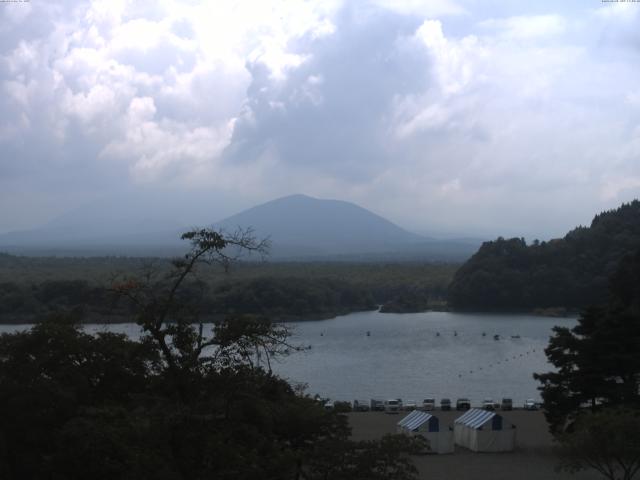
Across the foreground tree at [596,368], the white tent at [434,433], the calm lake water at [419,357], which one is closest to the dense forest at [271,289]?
the calm lake water at [419,357]

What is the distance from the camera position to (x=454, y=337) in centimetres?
2822

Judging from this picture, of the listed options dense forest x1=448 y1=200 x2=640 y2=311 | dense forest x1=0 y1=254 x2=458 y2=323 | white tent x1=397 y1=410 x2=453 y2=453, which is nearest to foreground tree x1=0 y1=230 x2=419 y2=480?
white tent x1=397 y1=410 x2=453 y2=453

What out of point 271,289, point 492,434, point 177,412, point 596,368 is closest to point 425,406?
point 492,434

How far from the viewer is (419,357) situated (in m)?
23.4

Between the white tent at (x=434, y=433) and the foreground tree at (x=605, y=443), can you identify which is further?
the white tent at (x=434, y=433)

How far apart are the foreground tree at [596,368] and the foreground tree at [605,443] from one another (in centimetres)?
201

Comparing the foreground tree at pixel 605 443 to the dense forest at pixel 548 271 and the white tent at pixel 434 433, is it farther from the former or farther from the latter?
the dense forest at pixel 548 271

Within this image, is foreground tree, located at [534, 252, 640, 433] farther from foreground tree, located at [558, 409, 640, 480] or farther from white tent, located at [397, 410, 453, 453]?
foreground tree, located at [558, 409, 640, 480]

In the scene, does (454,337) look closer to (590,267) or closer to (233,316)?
(590,267)

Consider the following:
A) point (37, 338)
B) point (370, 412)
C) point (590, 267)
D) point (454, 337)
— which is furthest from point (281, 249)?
point (37, 338)

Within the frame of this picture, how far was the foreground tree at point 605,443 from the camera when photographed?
769 cm

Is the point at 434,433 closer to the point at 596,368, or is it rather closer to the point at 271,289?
the point at 596,368

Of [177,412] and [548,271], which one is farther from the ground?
[548,271]

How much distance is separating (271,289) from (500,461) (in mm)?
23228
